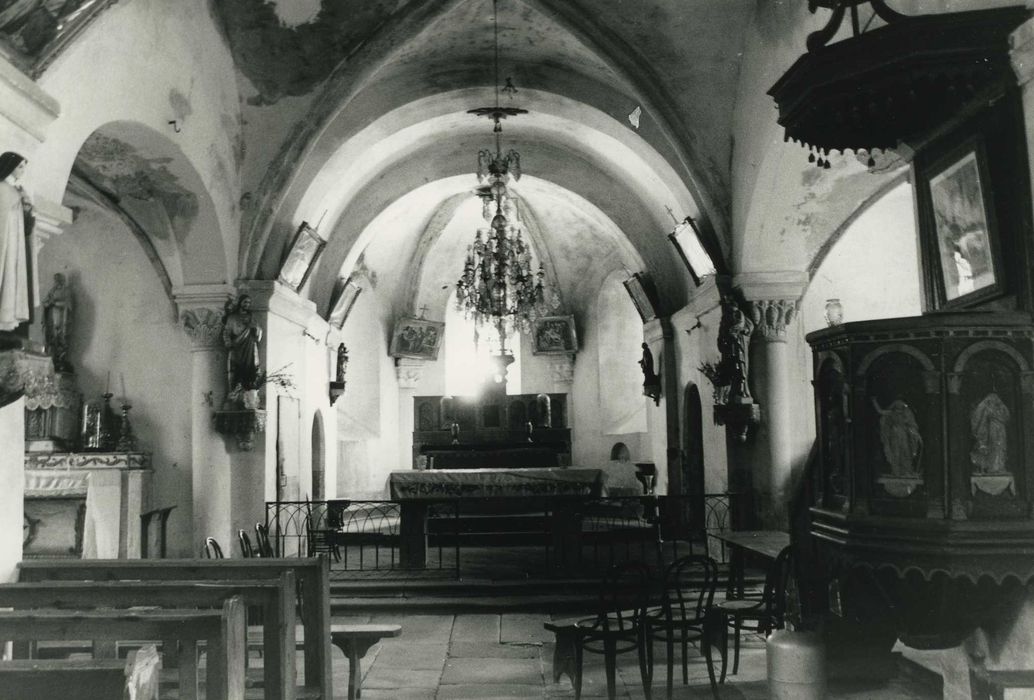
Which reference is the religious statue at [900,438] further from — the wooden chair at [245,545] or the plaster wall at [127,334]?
the plaster wall at [127,334]

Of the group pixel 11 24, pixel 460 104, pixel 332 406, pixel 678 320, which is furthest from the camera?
pixel 332 406

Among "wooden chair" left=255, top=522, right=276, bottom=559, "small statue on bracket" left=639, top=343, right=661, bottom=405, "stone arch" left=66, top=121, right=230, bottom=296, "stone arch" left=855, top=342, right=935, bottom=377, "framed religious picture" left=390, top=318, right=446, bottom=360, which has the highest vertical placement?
"stone arch" left=66, top=121, right=230, bottom=296

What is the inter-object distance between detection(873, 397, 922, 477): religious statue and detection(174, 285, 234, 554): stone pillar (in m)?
7.57

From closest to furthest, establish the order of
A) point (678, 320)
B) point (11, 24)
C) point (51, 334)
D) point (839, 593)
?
point (839, 593), point (11, 24), point (51, 334), point (678, 320)

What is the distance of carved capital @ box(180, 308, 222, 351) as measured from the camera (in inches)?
392

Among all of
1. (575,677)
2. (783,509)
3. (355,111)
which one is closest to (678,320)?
(783,509)

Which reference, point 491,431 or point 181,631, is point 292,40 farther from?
point 491,431

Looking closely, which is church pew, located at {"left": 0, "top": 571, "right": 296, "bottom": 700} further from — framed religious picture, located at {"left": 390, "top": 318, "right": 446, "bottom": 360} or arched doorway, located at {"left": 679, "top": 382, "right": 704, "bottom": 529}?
framed religious picture, located at {"left": 390, "top": 318, "right": 446, "bottom": 360}

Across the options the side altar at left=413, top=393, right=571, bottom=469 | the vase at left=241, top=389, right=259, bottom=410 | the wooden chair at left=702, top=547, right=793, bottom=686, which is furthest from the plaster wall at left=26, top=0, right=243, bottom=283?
the side altar at left=413, top=393, right=571, bottom=469

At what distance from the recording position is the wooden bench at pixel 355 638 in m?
5.19

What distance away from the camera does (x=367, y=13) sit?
9.21 meters

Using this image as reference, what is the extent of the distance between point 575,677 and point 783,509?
16.2ft

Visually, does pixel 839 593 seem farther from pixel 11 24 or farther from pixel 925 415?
pixel 11 24

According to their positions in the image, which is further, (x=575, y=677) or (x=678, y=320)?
(x=678, y=320)
